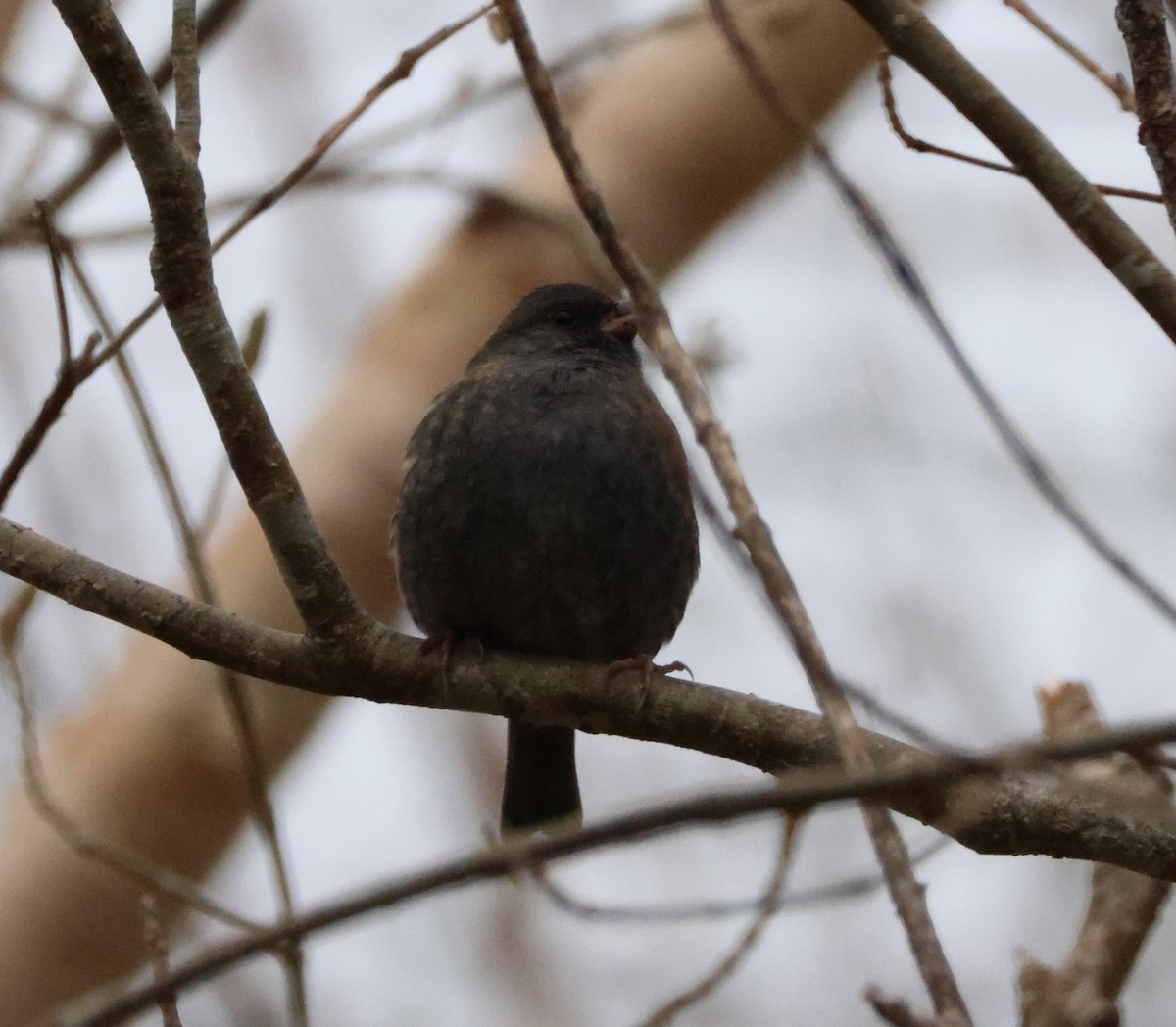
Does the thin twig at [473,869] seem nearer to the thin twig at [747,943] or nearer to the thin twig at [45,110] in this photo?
the thin twig at [747,943]

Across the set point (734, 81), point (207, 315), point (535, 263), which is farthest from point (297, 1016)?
point (734, 81)

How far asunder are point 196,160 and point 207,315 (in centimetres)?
25

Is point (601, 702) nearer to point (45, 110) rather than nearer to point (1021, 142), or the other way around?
point (1021, 142)

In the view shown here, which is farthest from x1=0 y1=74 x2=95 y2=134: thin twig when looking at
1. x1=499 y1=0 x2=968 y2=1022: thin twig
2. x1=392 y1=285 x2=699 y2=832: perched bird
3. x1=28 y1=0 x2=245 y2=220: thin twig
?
x1=499 y1=0 x2=968 y2=1022: thin twig

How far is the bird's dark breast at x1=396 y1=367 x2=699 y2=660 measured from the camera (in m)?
3.84

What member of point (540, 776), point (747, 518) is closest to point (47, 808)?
point (540, 776)

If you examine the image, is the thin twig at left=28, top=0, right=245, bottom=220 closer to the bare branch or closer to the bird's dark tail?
the bare branch

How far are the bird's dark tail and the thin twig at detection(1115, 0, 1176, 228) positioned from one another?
2.57 metres

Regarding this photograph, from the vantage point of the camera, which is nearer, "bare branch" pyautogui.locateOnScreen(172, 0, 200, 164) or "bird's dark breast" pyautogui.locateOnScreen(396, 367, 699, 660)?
"bare branch" pyautogui.locateOnScreen(172, 0, 200, 164)

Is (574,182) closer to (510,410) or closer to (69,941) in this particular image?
(510,410)

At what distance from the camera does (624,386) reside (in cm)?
431

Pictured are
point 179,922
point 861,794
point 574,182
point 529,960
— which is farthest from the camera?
point 529,960

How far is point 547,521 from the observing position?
386 cm

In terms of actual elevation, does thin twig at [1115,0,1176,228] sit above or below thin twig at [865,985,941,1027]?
above
